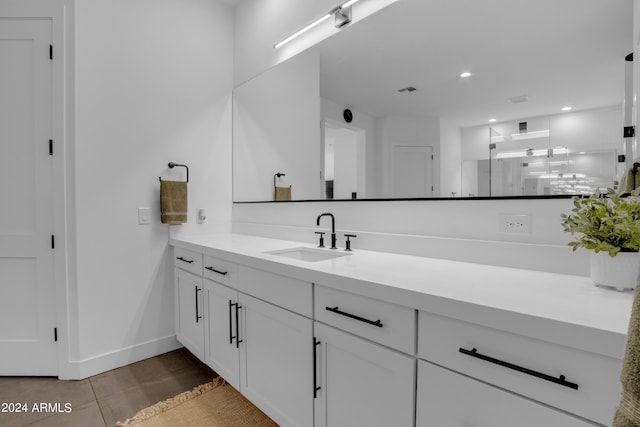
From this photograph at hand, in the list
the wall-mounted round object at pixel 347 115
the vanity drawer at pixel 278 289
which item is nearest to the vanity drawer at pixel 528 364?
the vanity drawer at pixel 278 289

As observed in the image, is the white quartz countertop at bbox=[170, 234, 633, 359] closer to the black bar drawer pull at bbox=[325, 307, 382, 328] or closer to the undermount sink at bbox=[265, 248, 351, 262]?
the black bar drawer pull at bbox=[325, 307, 382, 328]

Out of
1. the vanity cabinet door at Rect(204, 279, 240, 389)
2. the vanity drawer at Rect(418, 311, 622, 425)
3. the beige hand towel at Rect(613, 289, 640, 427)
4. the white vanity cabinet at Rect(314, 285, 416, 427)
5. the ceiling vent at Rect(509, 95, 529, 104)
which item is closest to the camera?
the beige hand towel at Rect(613, 289, 640, 427)

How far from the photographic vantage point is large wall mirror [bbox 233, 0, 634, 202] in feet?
3.77

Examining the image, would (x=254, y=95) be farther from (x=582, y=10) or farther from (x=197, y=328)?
(x=582, y=10)

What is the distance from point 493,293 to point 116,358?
244cm

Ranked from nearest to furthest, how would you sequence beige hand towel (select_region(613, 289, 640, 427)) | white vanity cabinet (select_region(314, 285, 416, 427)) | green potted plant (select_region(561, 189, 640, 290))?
1. beige hand towel (select_region(613, 289, 640, 427))
2. green potted plant (select_region(561, 189, 640, 290))
3. white vanity cabinet (select_region(314, 285, 416, 427))

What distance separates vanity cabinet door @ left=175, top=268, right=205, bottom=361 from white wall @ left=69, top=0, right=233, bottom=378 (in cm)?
18

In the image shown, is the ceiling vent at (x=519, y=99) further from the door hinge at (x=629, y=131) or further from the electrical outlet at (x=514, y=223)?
the electrical outlet at (x=514, y=223)

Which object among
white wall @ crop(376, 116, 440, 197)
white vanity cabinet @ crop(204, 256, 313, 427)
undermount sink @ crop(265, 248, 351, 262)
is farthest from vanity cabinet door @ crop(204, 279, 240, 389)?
white wall @ crop(376, 116, 440, 197)

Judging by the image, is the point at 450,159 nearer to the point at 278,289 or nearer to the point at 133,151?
the point at 278,289

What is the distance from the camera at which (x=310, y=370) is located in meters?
1.30

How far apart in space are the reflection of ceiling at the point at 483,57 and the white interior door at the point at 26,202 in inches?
73.5

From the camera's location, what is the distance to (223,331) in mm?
1854

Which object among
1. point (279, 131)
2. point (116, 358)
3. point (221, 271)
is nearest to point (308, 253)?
point (221, 271)
